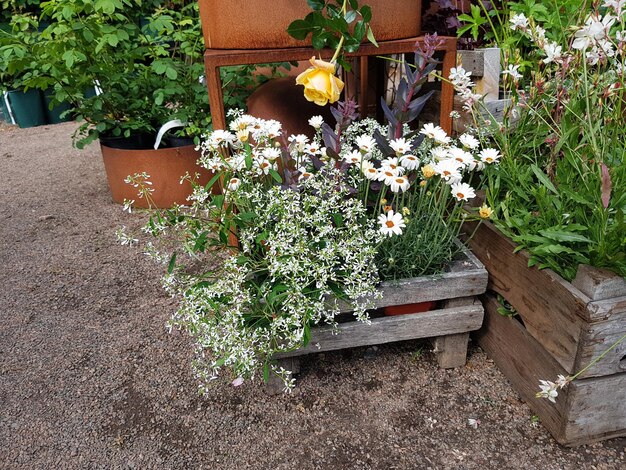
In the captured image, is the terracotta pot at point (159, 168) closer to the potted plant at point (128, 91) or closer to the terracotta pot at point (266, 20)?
the potted plant at point (128, 91)

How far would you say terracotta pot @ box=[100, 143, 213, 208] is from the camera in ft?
8.84

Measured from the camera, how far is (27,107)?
511cm

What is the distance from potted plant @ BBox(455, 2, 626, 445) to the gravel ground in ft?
0.43

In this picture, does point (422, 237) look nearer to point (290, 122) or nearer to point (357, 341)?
point (357, 341)

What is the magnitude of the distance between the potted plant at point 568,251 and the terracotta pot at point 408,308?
0.68 feet

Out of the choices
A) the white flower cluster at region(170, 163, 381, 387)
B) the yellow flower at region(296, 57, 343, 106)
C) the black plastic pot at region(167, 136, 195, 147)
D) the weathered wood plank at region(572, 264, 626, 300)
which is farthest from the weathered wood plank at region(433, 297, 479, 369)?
the black plastic pot at region(167, 136, 195, 147)

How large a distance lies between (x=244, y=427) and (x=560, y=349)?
33.1 inches

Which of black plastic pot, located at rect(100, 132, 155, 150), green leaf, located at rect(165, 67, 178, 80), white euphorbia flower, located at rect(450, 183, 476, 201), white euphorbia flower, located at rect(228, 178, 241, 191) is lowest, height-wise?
black plastic pot, located at rect(100, 132, 155, 150)

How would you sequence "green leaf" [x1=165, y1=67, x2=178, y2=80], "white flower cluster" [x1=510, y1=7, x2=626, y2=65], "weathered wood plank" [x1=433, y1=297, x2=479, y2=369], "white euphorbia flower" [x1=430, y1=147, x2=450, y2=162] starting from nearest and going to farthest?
1. "white flower cluster" [x1=510, y1=7, x2=626, y2=65]
2. "white euphorbia flower" [x1=430, y1=147, x2=450, y2=162]
3. "weathered wood plank" [x1=433, y1=297, x2=479, y2=369]
4. "green leaf" [x1=165, y1=67, x2=178, y2=80]

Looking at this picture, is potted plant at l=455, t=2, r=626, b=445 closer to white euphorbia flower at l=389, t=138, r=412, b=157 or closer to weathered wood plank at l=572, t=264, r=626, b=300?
weathered wood plank at l=572, t=264, r=626, b=300

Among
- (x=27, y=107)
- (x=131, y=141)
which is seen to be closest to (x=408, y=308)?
(x=131, y=141)

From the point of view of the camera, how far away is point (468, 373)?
1592 millimetres

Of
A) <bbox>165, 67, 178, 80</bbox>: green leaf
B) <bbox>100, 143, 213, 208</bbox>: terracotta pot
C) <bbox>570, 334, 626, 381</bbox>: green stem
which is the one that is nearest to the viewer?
<bbox>570, 334, 626, 381</bbox>: green stem

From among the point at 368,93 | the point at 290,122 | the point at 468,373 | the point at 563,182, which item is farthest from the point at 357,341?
the point at 368,93
